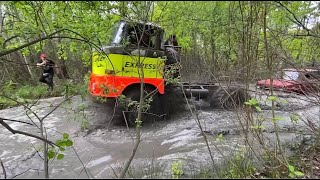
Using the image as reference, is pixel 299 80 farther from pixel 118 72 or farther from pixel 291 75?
pixel 118 72

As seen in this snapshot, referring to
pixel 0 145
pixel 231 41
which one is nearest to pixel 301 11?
pixel 231 41

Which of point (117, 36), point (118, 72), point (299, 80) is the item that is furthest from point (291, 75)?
point (117, 36)

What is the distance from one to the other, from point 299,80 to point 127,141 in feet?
11.1

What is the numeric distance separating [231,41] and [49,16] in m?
2.89

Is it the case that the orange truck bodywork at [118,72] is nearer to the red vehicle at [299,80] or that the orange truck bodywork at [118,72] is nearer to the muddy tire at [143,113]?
the muddy tire at [143,113]

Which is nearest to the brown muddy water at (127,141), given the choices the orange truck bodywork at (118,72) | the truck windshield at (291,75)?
the truck windshield at (291,75)

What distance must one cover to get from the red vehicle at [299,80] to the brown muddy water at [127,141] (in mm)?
243

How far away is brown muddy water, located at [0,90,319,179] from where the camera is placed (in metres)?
4.81

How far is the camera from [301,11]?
161 inches

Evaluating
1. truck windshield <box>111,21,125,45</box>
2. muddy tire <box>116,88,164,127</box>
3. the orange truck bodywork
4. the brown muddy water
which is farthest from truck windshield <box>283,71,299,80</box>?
truck windshield <box>111,21,125,45</box>

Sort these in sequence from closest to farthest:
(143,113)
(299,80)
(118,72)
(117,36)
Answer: (299,80), (118,72), (117,36), (143,113)

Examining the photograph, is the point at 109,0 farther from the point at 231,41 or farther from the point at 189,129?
the point at 189,129

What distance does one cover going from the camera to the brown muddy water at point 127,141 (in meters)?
4.81

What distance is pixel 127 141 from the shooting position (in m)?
Result: 6.42
